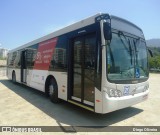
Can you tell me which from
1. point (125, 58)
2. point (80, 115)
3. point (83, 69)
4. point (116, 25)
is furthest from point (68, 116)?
point (116, 25)

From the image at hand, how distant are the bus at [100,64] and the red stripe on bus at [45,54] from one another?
0.30 meters

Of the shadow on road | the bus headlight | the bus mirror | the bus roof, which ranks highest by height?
the bus roof

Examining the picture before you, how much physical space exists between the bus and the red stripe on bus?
0.99 feet

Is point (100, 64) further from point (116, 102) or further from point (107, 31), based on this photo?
point (116, 102)

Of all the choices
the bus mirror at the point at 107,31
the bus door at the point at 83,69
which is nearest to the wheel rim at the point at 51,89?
the bus door at the point at 83,69

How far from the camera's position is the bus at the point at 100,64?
5441mm

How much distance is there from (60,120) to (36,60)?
510 cm

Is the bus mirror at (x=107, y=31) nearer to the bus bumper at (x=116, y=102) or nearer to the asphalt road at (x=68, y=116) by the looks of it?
the bus bumper at (x=116, y=102)

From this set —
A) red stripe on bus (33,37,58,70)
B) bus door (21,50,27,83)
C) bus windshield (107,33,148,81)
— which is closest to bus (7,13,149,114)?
bus windshield (107,33,148,81)

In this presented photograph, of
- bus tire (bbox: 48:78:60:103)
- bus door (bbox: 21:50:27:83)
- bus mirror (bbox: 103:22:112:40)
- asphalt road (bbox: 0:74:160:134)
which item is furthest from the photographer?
bus door (bbox: 21:50:27:83)

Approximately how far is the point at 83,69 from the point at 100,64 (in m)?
0.98

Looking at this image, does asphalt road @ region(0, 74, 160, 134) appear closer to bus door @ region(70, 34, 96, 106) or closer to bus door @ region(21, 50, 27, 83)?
bus door @ region(70, 34, 96, 106)

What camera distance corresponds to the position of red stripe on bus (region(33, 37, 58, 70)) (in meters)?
8.71

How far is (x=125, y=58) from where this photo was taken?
5969mm
